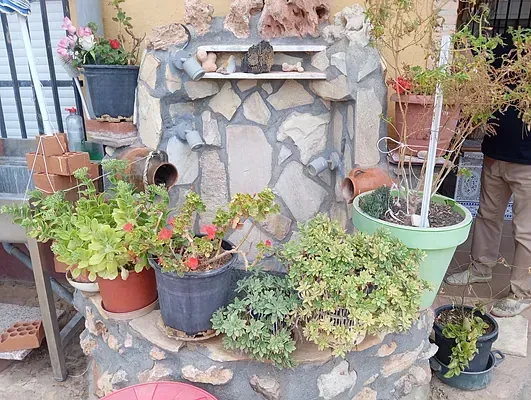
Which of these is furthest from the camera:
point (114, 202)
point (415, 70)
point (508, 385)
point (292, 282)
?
point (508, 385)

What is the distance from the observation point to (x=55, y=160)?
82.0 inches

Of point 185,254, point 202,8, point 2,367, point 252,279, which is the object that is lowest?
point 2,367

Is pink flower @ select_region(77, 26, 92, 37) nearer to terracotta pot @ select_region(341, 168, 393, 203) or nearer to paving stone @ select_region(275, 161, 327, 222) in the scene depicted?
paving stone @ select_region(275, 161, 327, 222)

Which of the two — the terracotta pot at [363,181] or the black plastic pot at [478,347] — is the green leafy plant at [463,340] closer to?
the black plastic pot at [478,347]

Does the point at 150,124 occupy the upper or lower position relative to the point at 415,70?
lower

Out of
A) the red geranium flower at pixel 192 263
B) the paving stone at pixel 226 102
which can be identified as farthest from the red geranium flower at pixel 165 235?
the paving stone at pixel 226 102

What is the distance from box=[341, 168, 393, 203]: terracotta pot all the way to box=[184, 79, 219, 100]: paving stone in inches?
33.2

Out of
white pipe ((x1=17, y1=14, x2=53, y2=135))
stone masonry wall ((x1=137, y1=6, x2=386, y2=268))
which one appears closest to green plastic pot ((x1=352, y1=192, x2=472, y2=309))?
stone masonry wall ((x1=137, y1=6, x2=386, y2=268))

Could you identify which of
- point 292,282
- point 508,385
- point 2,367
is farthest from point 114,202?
point 508,385

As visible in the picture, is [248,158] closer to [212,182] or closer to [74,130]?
[212,182]

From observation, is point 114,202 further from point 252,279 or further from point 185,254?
point 252,279

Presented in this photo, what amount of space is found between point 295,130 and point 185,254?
1.04 meters

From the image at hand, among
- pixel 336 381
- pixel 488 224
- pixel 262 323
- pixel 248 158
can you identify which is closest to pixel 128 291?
pixel 262 323

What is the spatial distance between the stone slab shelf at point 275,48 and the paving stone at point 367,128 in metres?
0.30
